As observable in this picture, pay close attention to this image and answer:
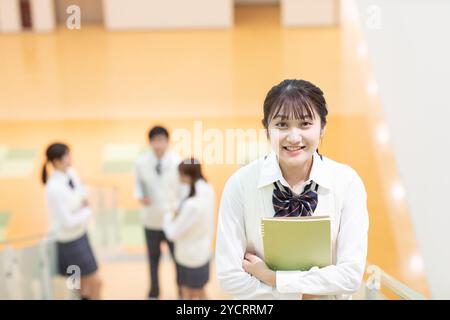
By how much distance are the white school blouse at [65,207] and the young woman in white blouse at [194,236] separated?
658 millimetres

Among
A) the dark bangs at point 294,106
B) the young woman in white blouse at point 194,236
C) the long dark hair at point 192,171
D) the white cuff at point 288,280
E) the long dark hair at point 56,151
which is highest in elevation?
the dark bangs at point 294,106

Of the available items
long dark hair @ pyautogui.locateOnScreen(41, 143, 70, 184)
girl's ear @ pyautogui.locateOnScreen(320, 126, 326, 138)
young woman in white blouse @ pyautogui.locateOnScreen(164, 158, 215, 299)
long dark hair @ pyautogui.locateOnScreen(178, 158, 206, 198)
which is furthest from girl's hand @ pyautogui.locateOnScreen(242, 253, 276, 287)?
long dark hair @ pyautogui.locateOnScreen(41, 143, 70, 184)

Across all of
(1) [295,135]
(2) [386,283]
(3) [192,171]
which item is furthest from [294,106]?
(3) [192,171]

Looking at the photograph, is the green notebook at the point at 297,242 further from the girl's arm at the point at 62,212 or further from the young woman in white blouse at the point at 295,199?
the girl's arm at the point at 62,212

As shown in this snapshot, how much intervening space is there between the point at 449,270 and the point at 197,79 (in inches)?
302

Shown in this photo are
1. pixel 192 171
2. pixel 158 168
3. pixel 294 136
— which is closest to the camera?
pixel 294 136

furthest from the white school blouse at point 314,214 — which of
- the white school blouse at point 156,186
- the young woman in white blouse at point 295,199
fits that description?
the white school blouse at point 156,186

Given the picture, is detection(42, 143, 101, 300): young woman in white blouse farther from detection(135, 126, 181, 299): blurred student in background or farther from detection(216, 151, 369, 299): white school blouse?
detection(216, 151, 369, 299): white school blouse

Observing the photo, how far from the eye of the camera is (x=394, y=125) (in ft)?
13.2

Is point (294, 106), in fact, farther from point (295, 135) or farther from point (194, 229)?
point (194, 229)

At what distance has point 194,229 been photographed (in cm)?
550

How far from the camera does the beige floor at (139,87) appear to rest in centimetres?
610

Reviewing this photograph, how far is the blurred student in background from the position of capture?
5.94 meters
